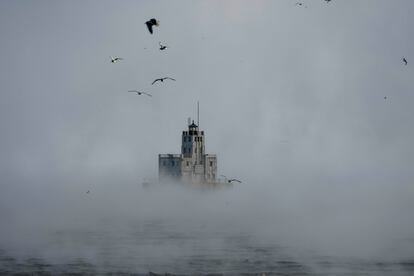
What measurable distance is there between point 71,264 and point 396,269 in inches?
2256

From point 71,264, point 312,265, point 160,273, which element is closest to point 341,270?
point 312,265

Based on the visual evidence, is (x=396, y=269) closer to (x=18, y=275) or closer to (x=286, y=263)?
(x=286, y=263)

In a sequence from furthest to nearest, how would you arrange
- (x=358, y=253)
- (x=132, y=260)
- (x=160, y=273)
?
(x=358, y=253) → (x=132, y=260) → (x=160, y=273)

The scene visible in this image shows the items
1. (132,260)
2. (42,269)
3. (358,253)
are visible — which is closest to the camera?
(42,269)

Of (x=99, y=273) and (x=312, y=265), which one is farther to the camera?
(x=312, y=265)

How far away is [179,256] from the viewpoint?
→ 192500 millimetres

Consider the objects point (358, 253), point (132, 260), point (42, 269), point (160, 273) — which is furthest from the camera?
point (358, 253)

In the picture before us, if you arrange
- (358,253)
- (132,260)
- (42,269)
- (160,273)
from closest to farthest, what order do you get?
(160,273), (42,269), (132,260), (358,253)

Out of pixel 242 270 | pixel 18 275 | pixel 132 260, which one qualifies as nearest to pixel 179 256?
pixel 132 260

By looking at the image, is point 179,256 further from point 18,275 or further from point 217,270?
point 18,275

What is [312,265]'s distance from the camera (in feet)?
581

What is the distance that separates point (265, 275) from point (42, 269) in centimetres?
3845

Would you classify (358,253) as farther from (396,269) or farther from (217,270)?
(217,270)

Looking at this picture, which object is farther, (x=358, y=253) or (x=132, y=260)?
(x=358, y=253)
